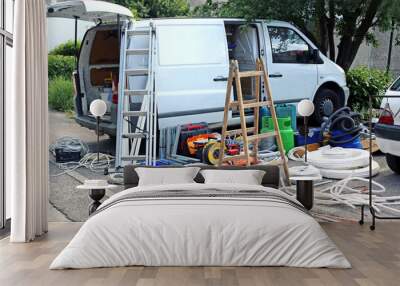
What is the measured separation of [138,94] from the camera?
5.15 metres

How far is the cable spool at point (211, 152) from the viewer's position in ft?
17.2

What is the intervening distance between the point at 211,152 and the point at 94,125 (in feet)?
3.58

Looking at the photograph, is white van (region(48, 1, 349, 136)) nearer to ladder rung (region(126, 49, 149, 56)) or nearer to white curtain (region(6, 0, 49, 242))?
ladder rung (region(126, 49, 149, 56))

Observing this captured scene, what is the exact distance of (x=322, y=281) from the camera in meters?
3.21

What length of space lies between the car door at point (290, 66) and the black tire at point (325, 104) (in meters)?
0.09

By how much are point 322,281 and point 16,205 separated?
2454 millimetres

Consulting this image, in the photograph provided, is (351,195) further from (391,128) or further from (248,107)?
(248,107)

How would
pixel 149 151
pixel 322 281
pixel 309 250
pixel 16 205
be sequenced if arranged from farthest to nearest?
pixel 149 151, pixel 16 205, pixel 309 250, pixel 322 281

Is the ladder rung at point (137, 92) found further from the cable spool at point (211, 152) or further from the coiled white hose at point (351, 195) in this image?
the coiled white hose at point (351, 195)

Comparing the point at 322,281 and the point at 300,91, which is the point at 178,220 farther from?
the point at 300,91

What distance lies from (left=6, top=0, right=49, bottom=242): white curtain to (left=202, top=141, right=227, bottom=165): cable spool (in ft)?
4.57

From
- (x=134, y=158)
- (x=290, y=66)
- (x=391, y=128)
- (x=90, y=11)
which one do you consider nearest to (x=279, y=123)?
(x=290, y=66)

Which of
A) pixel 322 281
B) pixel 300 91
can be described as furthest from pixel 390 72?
pixel 322 281

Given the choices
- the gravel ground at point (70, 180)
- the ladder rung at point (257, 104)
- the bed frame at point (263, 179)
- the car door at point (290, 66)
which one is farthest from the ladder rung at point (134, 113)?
the car door at point (290, 66)
